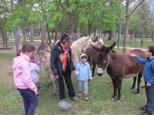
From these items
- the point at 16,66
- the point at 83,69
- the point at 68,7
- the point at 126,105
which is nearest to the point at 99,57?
the point at 83,69

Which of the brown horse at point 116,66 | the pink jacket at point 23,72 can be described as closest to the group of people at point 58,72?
the pink jacket at point 23,72

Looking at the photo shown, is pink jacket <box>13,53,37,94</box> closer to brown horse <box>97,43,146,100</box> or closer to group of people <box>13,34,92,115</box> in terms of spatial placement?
group of people <box>13,34,92,115</box>

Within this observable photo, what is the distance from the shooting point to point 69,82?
9312mm

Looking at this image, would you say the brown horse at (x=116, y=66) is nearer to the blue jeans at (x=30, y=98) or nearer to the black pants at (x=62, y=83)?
the black pants at (x=62, y=83)

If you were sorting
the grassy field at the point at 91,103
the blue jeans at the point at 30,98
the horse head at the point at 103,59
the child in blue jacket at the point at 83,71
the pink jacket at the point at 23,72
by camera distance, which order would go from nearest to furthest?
the pink jacket at the point at 23,72
the blue jeans at the point at 30,98
the grassy field at the point at 91,103
the horse head at the point at 103,59
the child in blue jacket at the point at 83,71

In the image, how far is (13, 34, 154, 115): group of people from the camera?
21.9 feet

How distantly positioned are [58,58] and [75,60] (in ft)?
6.95

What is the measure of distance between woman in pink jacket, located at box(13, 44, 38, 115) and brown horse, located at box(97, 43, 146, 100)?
2.38 meters

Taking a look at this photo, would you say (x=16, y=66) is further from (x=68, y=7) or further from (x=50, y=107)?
(x=68, y=7)

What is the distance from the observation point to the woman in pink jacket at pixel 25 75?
6.61 metres

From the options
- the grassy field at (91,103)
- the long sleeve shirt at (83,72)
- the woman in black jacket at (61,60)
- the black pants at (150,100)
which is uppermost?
the woman in black jacket at (61,60)

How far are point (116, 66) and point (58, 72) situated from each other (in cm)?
171

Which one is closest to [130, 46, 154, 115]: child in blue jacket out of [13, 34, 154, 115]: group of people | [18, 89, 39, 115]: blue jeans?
[13, 34, 154, 115]: group of people

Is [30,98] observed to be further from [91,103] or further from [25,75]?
[91,103]
